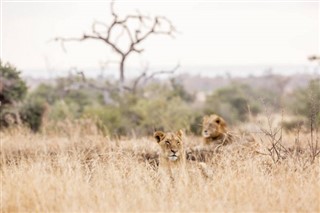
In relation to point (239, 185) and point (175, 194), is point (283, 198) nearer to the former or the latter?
point (239, 185)

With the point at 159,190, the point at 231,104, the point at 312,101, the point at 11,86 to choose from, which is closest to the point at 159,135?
the point at 159,190

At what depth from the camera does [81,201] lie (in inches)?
245

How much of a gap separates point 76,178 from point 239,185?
1526mm

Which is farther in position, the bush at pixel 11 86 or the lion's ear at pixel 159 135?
the bush at pixel 11 86

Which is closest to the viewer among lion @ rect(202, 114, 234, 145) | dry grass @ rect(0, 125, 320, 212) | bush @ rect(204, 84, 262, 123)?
dry grass @ rect(0, 125, 320, 212)

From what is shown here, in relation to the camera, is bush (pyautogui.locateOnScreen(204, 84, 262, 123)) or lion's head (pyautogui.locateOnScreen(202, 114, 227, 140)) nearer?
lion's head (pyautogui.locateOnScreen(202, 114, 227, 140))

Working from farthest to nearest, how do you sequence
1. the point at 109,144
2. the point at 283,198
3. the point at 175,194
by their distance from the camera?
1. the point at 109,144
2. the point at 175,194
3. the point at 283,198

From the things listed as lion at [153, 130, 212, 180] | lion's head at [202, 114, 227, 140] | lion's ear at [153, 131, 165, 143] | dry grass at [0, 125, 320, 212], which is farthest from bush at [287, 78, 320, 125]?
lion's ear at [153, 131, 165, 143]

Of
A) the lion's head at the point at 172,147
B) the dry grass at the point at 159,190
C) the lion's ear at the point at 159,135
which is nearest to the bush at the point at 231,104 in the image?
the lion's ear at the point at 159,135

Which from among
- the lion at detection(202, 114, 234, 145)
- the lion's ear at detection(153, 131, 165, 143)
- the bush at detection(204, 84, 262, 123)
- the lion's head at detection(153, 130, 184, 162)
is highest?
the lion's ear at detection(153, 131, 165, 143)

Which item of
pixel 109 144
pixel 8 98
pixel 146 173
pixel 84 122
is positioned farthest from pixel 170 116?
pixel 146 173

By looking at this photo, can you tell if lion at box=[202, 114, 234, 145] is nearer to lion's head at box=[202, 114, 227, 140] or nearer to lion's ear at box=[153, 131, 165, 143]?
lion's head at box=[202, 114, 227, 140]

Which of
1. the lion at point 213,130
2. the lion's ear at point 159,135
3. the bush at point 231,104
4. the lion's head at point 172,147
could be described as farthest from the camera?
the bush at point 231,104

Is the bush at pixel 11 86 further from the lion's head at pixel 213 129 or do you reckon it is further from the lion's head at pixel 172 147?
the lion's head at pixel 172 147
